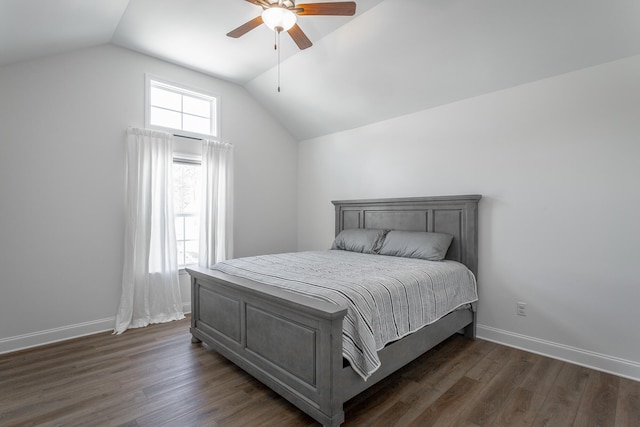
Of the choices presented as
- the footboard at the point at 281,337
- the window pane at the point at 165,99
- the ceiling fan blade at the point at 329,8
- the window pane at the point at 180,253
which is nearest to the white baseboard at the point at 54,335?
the window pane at the point at 180,253

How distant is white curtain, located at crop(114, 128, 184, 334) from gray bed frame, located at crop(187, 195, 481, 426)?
86 cm

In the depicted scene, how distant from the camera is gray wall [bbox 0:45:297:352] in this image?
278 centimetres

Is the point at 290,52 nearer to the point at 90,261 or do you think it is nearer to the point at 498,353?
the point at 90,261

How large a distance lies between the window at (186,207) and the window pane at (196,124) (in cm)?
47

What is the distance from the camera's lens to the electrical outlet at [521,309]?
2873 millimetres

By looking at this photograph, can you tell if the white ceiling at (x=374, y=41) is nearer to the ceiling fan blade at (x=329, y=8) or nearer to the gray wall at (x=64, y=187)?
the gray wall at (x=64, y=187)

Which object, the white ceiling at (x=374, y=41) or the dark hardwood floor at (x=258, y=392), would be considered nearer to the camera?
the dark hardwood floor at (x=258, y=392)

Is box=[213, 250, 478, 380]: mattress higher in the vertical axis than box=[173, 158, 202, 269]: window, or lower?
lower

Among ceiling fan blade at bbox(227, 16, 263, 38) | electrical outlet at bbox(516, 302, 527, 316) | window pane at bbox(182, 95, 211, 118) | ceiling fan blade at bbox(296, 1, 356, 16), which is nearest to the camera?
ceiling fan blade at bbox(296, 1, 356, 16)

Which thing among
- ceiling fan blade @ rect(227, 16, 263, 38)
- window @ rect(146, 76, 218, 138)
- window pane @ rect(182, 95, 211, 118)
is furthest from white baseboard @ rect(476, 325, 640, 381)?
window pane @ rect(182, 95, 211, 118)

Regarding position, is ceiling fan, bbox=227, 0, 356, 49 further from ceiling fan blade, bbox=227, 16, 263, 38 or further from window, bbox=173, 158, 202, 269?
window, bbox=173, 158, 202, 269

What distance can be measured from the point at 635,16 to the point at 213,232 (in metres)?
4.45

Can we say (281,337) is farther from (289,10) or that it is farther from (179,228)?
(179,228)

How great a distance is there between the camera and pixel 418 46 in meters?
2.94
